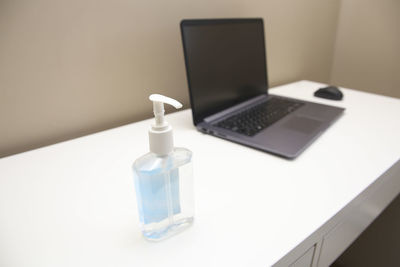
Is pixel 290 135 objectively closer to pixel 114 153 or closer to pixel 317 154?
pixel 317 154

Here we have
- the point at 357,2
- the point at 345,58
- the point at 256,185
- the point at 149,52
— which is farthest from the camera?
the point at 345,58

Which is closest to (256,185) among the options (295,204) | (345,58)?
(295,204)

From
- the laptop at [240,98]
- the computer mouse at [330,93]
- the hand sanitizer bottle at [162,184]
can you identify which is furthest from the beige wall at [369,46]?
the hand sanitizer bottle at [162,184]

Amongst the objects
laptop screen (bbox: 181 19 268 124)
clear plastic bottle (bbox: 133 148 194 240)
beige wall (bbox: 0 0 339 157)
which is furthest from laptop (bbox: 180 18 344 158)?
clear plastic bottle (bbox: 133 148 194 240)

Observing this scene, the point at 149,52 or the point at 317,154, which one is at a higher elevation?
the point at 149,52

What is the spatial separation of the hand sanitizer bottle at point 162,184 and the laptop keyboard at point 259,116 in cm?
28

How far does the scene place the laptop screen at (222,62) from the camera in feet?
2.09

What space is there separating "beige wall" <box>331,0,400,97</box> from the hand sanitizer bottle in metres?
1.18

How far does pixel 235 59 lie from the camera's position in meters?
0.75

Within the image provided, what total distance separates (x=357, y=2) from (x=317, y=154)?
998 millimetres

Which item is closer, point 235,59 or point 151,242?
point 151,242

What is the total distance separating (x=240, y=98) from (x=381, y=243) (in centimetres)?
75

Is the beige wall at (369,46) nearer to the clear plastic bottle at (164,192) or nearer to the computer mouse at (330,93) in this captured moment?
the computer mouse at (330,93)

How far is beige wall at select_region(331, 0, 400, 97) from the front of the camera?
1136mm
